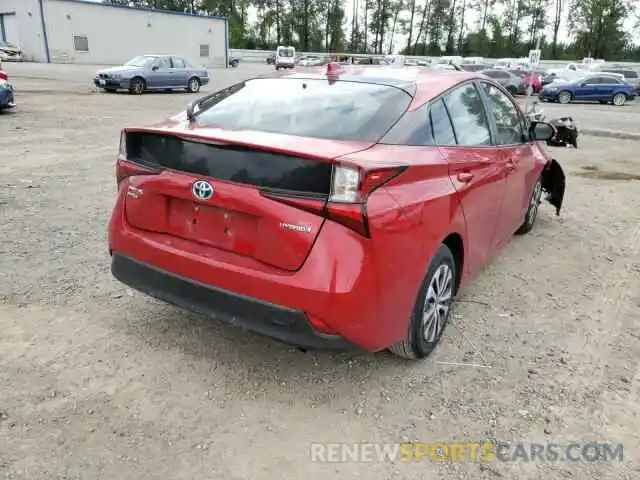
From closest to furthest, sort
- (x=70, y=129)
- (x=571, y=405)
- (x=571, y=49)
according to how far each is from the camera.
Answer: (x=571, y=405)
(x=70, y=129)
(x=571, y=49)

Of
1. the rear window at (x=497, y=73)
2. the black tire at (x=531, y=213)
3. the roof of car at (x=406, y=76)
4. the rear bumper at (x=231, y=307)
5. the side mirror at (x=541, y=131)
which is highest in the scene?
the roof of car at (x=406, y=76)

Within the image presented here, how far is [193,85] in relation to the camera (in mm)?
24438

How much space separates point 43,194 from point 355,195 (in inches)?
200

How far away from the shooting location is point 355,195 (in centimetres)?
252

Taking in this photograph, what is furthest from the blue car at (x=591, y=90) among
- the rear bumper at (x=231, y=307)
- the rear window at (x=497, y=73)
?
the rear bumper at (x=231, y=307)

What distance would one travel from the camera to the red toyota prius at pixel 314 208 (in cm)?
256

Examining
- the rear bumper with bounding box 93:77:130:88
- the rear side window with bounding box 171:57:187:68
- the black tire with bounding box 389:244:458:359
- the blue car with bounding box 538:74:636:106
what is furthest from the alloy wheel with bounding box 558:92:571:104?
the black tire with bounding box 389:244:458:359

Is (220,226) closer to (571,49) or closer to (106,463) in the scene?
(106,463)

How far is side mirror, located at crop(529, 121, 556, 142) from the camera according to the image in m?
4.79

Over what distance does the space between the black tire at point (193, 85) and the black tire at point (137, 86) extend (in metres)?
2.28

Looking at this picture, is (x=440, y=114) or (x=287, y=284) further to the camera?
(x=440, y=114)

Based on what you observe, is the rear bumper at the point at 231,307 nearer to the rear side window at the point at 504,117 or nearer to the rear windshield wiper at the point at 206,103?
the rear windshield wiper at the point at 206,103

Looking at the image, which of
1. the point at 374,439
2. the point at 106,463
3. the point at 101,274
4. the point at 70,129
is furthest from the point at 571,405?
the point at 70,129

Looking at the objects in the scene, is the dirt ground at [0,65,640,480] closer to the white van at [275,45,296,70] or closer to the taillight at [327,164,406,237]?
the taillight at [327,164,406,237]
